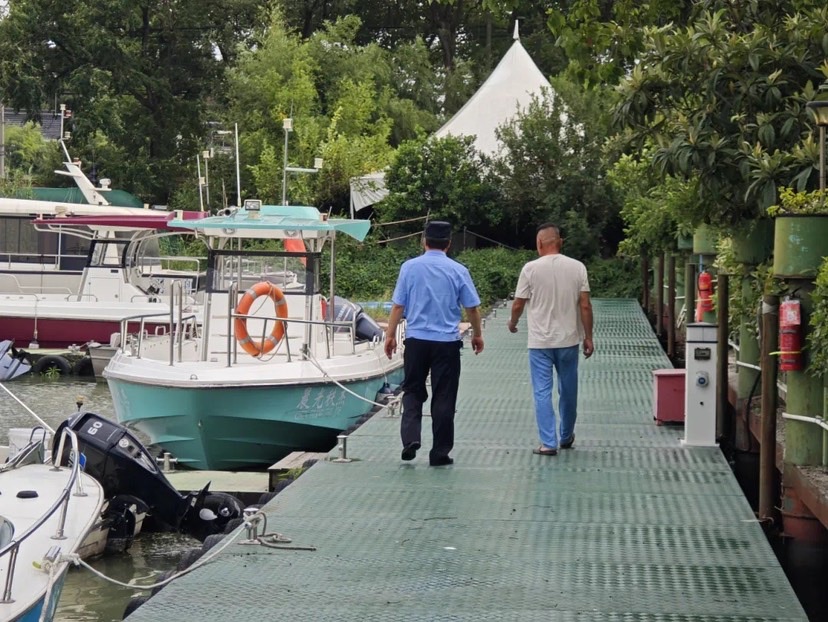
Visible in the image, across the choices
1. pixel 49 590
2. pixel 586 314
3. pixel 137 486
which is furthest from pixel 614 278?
pixel 49 590

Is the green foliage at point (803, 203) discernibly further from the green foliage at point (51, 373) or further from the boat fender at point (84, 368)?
the green foliage at point (51, 373)

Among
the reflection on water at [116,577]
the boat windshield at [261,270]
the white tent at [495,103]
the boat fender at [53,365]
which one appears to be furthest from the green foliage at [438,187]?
the reflection on water at [116,577]

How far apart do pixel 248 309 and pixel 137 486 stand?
135 inches

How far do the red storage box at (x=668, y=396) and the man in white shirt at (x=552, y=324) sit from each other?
160 cm

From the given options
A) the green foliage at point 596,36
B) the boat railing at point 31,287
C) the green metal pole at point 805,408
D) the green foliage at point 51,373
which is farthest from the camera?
the boat railing at point 31,287

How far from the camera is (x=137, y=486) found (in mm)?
12508

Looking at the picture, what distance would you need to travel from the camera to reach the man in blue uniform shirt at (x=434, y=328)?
10.5 meters

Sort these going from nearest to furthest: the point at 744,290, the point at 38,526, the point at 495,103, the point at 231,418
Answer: the point at 38,526
the point at 744,290
the point at 231,418
the point at 495,103

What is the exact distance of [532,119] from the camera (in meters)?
36.2

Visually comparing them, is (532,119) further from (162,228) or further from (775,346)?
(775,346)

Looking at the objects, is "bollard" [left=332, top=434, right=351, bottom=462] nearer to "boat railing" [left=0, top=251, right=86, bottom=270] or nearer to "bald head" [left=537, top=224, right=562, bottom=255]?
"bald head" [left=537, top=224, right=562, bottom=255]

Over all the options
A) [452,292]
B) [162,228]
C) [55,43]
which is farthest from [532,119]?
[452,292]

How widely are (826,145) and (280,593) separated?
6.71 metres

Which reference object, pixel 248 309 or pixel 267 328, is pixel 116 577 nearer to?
pixel 248 309
